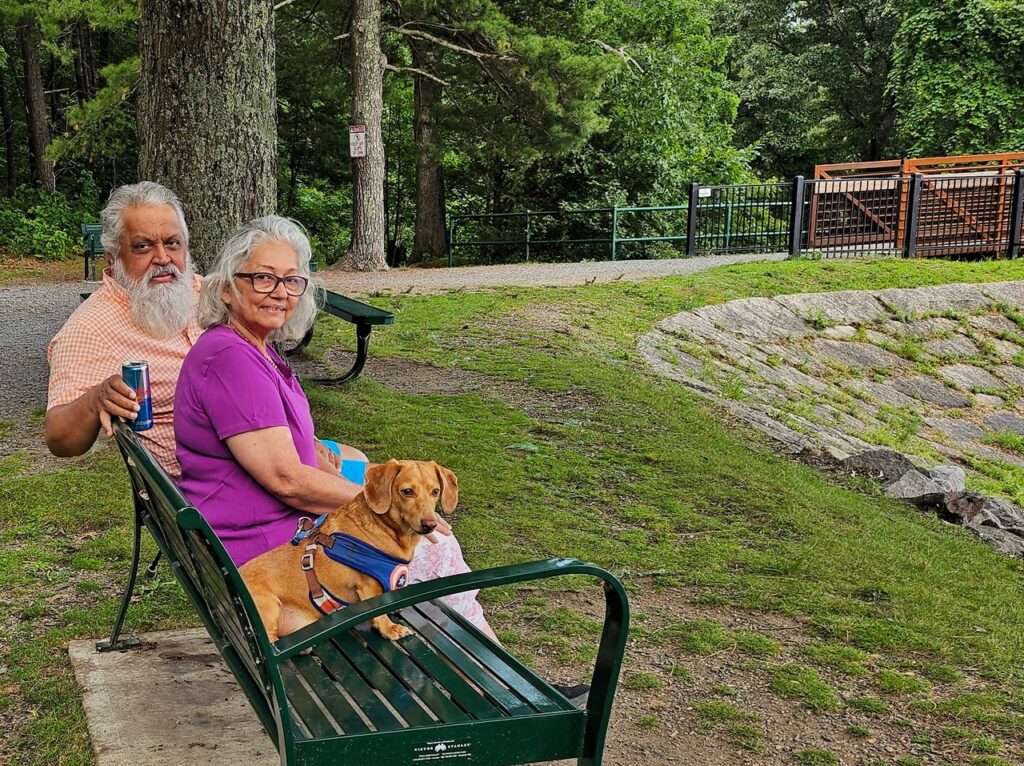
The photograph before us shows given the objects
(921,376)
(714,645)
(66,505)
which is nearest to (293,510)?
(714,645)

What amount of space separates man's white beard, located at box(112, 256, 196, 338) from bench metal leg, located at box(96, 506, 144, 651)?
0.62 m

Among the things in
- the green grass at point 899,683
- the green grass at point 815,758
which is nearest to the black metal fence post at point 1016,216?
the green grass at point 899,683

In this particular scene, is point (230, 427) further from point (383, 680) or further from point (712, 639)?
point (712, 639)

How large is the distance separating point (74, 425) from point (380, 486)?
113 cm

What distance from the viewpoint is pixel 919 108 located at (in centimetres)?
3128

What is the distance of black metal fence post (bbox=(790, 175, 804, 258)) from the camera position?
17.9 m

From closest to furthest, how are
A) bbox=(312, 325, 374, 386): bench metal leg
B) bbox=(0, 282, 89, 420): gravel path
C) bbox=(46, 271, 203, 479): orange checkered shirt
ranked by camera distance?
bbox=(46, 271, 203, 479): orange checkered shirt
bbox=(312, 325, 374, 386): bench metal leg
bbox=(0, 282, 89, 420): gravel path

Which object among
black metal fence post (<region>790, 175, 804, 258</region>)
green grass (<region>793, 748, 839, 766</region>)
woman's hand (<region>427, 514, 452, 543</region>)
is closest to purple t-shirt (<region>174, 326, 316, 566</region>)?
woman's hand (<region>427, 514, 452, 543</region>)

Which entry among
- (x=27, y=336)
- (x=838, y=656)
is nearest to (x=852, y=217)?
(x=27, y=336)

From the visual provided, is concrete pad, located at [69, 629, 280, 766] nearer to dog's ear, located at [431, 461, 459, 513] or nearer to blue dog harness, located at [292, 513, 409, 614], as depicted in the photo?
blue dog harness, located at [292, 513, 409, 614]

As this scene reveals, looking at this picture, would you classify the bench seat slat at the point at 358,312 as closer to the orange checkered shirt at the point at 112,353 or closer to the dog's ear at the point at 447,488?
the orange checkered shirt at the point at 112,353

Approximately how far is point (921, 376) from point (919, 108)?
20796mm

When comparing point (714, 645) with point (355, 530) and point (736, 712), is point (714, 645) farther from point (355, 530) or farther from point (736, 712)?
point (355, 530)

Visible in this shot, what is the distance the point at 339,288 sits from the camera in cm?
1443
